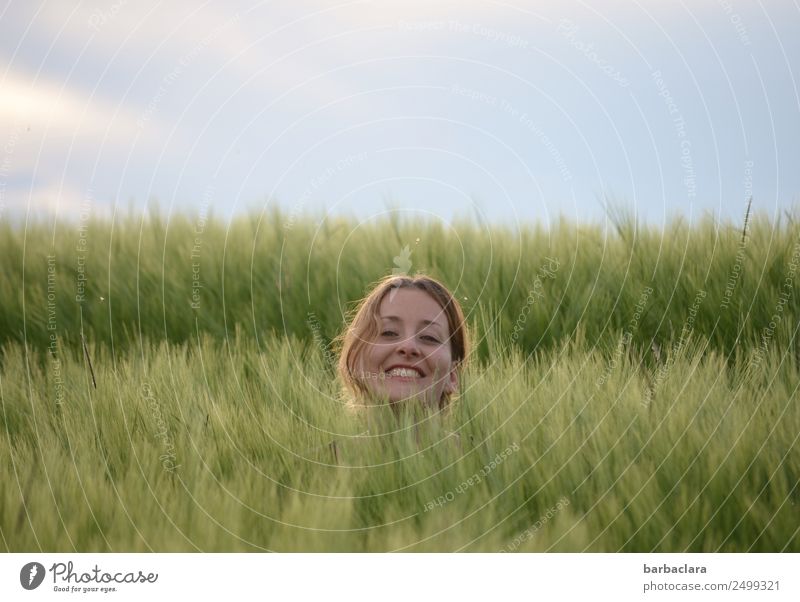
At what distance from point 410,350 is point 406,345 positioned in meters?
0.02

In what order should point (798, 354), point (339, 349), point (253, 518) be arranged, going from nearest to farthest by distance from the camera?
point (253, 518) < point (798, 354) < point (339, 349)

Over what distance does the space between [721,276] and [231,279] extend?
1.32 metres

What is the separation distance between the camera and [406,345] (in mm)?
1988

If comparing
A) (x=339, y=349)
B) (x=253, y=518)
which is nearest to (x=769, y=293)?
(x=339, y=349)

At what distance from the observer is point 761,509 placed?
1.70 m

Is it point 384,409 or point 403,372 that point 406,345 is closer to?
point 403,372

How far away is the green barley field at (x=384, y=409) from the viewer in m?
1.68
